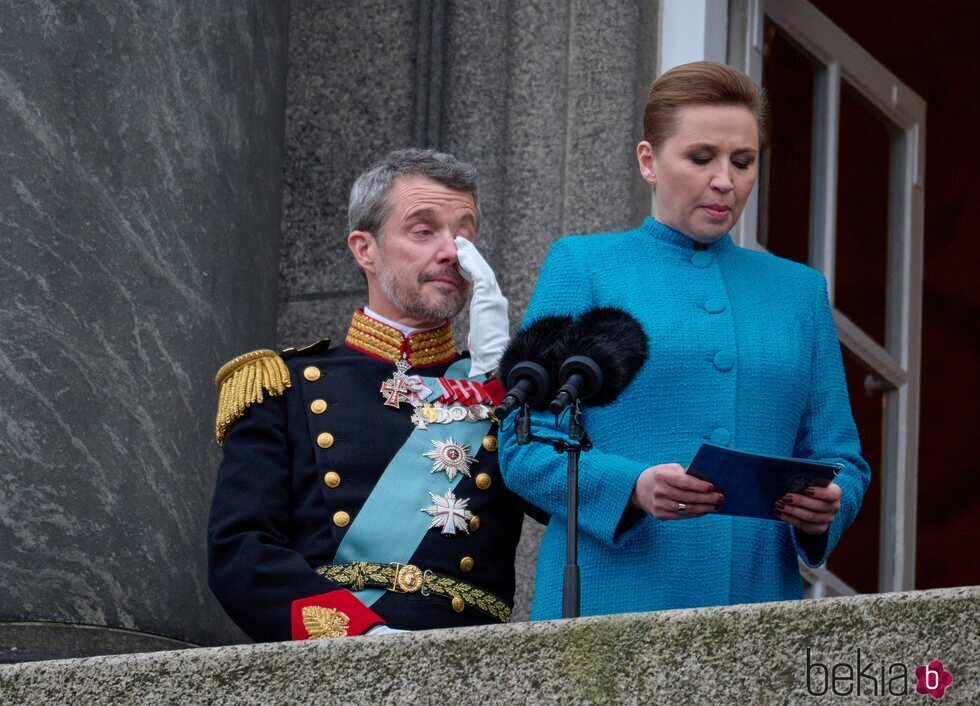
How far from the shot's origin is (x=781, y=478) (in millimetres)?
3254

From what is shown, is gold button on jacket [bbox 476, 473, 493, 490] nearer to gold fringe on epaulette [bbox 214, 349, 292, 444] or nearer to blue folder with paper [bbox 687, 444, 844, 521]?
gold fringe on epaulette [bbox 214, 349, 292, 444]

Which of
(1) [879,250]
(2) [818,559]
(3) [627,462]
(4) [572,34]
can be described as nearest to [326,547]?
(3) [627,462]

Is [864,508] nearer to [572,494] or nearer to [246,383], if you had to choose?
[246,383]

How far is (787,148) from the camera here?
5844mm

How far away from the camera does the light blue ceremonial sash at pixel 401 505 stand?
12.6 feet

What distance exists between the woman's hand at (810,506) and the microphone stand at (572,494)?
0.34 meters

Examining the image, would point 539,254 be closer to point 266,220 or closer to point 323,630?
point 266,220

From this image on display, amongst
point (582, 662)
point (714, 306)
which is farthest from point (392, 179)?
point (582, 662)

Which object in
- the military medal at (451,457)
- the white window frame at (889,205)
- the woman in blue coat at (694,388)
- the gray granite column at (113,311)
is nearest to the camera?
the woman in blue coat at (694,388)

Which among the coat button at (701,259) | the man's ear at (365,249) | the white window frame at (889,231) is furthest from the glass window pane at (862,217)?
the coat button at (701,259)

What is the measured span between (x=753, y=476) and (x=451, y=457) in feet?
2.81

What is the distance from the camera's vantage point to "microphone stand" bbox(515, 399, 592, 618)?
3.21 m

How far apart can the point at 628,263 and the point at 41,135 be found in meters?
1.42

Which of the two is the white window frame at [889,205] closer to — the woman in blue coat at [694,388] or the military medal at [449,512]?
the woman in blue coat at [694,388]
